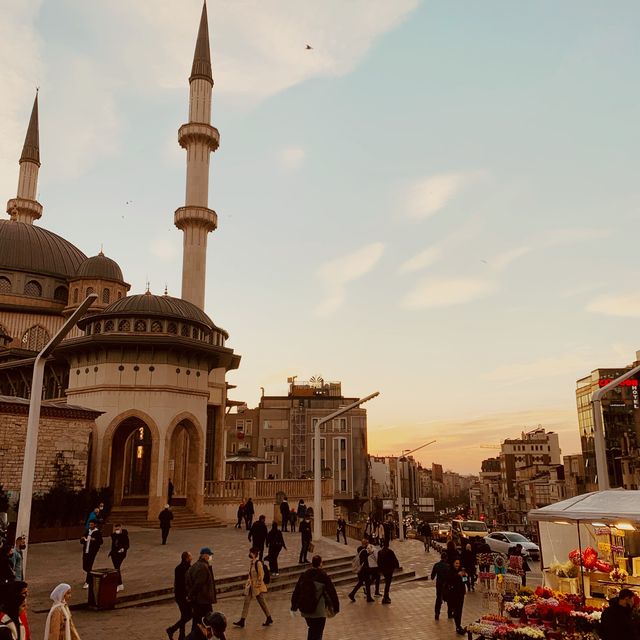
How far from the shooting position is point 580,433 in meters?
79.8

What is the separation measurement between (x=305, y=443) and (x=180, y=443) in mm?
44243

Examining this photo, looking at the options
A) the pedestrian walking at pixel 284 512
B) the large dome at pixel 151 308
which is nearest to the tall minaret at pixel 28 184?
the large dome at pixel 151 308

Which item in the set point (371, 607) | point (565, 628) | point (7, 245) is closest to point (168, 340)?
point (371, 607)

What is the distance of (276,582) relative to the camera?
16.6m

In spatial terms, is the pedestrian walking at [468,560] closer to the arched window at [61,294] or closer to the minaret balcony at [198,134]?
the minaret balcony at [198,134]

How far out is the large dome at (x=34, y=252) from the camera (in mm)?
49969

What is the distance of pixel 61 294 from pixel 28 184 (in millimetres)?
20408

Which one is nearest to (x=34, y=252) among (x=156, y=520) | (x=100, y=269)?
(x=100, y=269)

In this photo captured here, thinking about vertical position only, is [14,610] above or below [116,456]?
below

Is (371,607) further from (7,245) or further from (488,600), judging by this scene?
(7,245)

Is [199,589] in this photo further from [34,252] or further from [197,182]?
[34,252]

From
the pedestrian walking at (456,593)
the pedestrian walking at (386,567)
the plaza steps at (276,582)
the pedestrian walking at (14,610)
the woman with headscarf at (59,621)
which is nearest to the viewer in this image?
the pedestrian walking at (14,610)

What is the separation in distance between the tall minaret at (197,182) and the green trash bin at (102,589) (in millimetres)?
29744

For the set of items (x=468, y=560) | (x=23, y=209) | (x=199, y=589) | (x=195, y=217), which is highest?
(x=23, y=209)
